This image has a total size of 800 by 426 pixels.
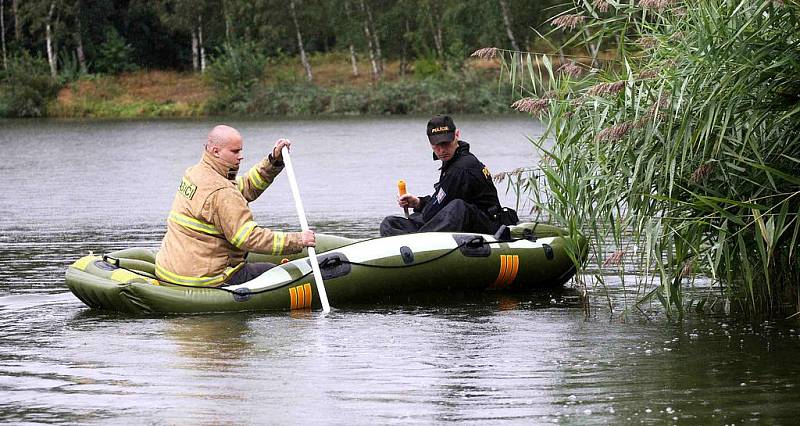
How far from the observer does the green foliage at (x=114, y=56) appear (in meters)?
55.5

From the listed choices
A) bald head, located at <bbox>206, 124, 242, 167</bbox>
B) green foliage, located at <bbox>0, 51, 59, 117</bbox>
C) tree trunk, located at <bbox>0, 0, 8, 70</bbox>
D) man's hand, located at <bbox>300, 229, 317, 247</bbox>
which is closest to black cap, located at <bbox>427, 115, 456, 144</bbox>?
man's hand, located at <bbox>300, 229, 317, 247</bbox>

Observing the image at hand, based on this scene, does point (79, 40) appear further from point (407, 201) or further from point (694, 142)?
point (694, 142)

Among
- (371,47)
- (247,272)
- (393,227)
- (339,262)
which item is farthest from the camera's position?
(371,47)

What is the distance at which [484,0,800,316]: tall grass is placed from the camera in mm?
7398

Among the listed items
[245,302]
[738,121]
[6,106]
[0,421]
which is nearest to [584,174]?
[738,121]

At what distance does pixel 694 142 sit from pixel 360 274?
274cm

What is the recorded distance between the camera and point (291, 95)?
5022 centimetres

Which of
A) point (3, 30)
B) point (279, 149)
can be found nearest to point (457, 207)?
point (279, 149)

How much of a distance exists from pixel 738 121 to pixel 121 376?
152 inches

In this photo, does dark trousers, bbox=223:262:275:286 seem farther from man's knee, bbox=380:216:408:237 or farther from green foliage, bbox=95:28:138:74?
green foliage, bbox=95:28:138:74

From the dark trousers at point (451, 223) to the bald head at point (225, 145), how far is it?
1.77 m

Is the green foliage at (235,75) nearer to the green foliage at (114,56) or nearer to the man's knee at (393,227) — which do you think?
the green foliage at (114,56)

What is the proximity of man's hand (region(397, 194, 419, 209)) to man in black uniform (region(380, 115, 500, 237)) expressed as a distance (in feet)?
0.65

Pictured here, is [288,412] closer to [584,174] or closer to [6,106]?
[584,174]
